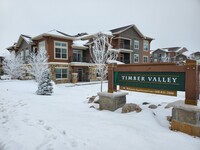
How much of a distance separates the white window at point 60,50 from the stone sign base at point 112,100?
16517 mm

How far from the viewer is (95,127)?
4.32m

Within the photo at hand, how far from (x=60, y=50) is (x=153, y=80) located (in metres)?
18.3

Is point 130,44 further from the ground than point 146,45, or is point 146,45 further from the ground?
point 146,45

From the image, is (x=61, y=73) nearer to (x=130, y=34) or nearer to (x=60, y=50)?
(x=60, y=50)

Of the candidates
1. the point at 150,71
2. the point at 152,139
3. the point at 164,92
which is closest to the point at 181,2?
the point at 150,71

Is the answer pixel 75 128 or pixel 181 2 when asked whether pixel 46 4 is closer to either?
pixel 181 2

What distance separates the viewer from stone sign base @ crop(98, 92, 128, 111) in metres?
5.80

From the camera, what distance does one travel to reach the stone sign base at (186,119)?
3.79m

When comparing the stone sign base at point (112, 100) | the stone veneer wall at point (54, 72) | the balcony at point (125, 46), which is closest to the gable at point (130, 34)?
the balcony at point (125, 46)

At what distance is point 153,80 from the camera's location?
513cm

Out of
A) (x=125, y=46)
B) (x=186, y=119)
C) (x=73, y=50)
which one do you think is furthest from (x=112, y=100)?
(x=125, y=46)

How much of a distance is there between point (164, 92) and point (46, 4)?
29.5 meters

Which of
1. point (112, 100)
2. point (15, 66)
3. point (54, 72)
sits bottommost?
point (112, 100)

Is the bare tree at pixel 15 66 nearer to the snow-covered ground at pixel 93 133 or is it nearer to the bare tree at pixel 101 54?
the bare tree at pixel 101 54
